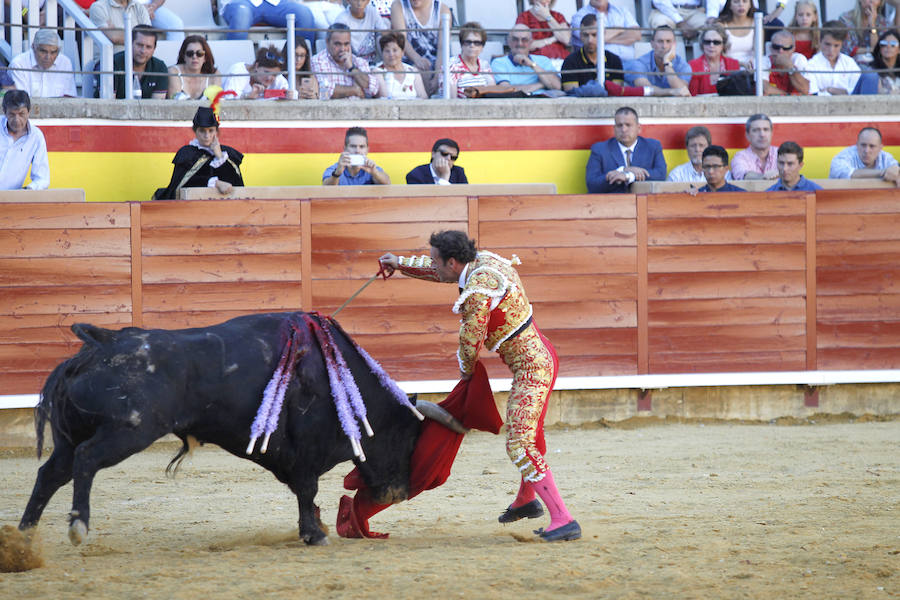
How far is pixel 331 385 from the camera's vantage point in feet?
15.5

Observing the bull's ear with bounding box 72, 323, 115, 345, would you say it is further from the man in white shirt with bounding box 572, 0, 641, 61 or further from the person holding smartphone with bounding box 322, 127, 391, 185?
the man in white shirt with bounding box 572, 0, 641, 61

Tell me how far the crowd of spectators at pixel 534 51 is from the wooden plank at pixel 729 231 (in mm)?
1154

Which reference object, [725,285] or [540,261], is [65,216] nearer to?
[540,261]

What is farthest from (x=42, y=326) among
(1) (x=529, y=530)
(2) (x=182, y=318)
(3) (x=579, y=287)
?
(1) (x=529, y=530)

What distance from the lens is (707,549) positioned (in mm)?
4473

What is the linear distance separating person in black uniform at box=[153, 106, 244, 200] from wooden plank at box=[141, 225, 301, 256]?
0.99 feet

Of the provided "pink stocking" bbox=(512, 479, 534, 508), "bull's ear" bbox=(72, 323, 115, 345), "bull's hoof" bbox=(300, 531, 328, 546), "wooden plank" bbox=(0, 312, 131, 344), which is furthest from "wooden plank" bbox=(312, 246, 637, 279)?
"bull's ear" bbox=(72, 323, 115, 345)

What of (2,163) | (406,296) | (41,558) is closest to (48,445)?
(2,163)

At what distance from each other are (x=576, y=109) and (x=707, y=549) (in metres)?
5.23

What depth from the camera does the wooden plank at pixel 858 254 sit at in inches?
344

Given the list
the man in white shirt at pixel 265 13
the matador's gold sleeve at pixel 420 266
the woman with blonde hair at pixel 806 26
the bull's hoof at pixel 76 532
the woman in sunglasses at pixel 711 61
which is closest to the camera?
the bull's hoof at pixel 76 532

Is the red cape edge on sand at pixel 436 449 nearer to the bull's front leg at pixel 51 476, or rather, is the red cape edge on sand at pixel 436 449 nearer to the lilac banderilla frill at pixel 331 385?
the lilac banderilla frill at pixel 331 385

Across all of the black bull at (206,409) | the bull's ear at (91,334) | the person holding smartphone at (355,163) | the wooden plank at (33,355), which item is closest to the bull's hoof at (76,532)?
the black bull at (206,409)

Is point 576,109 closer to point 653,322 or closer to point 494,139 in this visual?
point 494,139
